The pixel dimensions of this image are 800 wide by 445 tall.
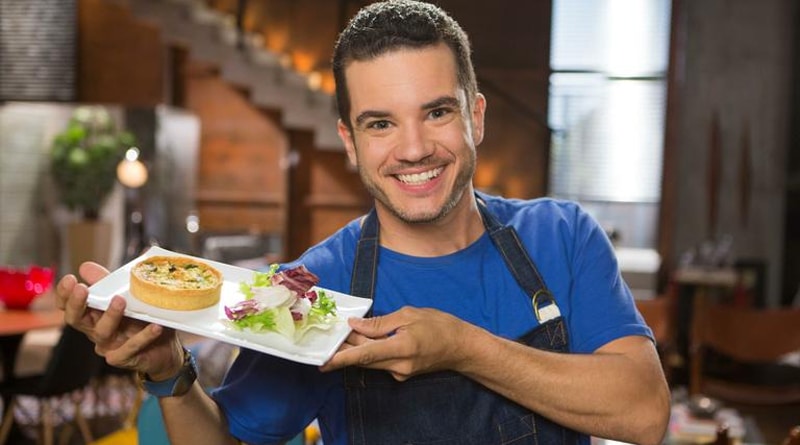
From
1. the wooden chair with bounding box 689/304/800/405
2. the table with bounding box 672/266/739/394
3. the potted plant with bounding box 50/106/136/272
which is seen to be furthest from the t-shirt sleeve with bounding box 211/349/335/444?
the potted plant with bounding box 50/106/136/272

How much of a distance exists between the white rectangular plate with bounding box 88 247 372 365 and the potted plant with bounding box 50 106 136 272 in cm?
808

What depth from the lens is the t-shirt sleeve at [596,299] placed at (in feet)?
5.41

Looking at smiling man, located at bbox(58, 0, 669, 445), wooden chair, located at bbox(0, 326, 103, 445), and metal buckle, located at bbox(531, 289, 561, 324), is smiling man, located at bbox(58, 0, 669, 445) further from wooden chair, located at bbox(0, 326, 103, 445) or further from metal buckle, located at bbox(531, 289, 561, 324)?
wooden chair, located at bbox(0, 326, 103, 445)

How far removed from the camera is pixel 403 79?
1.62 meters

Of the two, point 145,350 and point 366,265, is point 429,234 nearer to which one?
point 366,265

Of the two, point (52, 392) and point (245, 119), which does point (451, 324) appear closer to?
point (52, 392)

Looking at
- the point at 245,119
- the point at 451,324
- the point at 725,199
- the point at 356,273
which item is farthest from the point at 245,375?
the point at 245,119

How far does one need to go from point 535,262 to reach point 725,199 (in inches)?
316

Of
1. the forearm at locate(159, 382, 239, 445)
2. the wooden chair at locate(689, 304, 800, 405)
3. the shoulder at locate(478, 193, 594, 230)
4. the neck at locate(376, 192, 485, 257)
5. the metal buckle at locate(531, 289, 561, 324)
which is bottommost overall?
the wooden chair at locate(689, 304, 800, 405)

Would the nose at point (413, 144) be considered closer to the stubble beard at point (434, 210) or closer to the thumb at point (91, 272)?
the stubble beard at point (434, 210)

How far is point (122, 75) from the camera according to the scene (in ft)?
36.6

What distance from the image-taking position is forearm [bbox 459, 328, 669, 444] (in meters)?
1.48

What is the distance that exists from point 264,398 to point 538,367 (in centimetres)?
46

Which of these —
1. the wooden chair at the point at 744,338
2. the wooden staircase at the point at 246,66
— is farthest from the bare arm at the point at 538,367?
the wooden staircase at the point at 246,66
